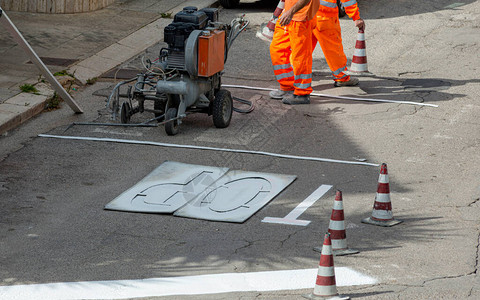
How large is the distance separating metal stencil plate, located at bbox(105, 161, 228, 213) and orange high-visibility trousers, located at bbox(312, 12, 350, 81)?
11.2ft

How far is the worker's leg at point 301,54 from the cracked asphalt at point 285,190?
28 cm

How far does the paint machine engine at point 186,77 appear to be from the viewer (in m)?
8.82

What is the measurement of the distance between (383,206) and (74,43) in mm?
7199

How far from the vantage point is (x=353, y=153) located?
8562mm

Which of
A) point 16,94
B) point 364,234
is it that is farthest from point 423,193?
point 16,94

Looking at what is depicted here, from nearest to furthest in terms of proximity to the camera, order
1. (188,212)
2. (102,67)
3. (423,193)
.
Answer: (188,212), (423,193), (102,67)


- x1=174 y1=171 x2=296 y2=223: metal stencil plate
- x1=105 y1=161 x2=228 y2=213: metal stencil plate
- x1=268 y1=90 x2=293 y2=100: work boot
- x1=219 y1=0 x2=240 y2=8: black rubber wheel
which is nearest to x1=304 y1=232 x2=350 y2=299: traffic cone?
x1=174 y1=171 x2=296 y2=223: metal stencil plate

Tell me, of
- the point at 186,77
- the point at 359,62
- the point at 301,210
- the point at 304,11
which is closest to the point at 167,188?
the point at 301,210

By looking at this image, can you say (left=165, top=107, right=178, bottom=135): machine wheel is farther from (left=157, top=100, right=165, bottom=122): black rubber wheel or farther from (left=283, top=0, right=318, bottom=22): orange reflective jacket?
(left=283, top=0, right=318, bottom=22): orange reflective jacket

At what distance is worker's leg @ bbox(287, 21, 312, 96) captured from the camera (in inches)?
395

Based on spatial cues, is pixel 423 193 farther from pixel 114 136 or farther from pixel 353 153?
pixel 114 136

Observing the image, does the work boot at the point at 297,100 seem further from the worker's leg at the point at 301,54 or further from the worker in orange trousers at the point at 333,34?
the worker in orange trousers at the point at 333,34

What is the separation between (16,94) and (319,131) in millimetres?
3865

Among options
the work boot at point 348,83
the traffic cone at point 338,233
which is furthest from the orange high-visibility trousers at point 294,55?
the traffic cone at point 338,233
